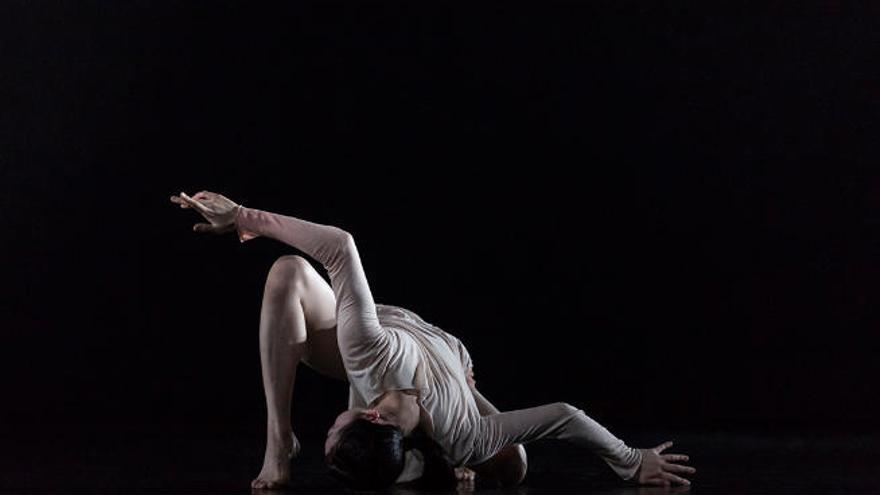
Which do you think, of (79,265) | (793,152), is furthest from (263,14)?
(793,152)

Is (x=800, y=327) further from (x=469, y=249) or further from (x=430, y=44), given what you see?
(x=430, y=44)

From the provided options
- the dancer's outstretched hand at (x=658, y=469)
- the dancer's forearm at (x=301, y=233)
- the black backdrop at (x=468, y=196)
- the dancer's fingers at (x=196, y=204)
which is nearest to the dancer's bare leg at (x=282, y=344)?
the dancer's forearm at (x=301, y=233)

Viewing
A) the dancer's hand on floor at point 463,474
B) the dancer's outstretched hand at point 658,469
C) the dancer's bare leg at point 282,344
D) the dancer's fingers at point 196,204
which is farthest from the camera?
the dancer's hand on floor at point 463,474

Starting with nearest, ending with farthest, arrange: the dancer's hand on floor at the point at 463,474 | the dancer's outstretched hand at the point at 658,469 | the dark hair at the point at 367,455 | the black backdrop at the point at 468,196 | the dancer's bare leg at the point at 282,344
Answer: the dark hair at the point at 367,455 < the dancer's bare leg at the point at 282,344 < the dancer's outstretched hand at the point at 658,469 < the dancer's hand on floor at the point at 463,474 < the black backdrop at the point at 468,196

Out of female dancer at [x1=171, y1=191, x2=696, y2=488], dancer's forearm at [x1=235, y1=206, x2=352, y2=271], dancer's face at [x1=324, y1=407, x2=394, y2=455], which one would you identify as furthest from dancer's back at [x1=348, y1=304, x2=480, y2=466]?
dancer's forearm at [x1=235, y1=206, x2=352, y2=271]

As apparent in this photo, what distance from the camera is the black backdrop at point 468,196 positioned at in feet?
17.4

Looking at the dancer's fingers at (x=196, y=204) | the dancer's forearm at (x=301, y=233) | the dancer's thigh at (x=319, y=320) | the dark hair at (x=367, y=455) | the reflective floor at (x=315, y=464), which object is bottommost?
the reflective floor at (x=315, y=464)

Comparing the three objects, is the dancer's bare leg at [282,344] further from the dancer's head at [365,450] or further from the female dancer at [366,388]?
the dancer's head at [365,450]

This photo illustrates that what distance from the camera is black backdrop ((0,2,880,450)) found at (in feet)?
17.4

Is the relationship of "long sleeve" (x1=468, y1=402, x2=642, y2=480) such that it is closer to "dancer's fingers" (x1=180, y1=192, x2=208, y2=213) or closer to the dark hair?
the dark hair

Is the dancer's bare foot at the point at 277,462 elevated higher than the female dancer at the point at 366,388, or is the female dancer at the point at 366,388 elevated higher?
the female dancer at the point at 366,388

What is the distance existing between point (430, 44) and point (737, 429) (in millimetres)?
2058

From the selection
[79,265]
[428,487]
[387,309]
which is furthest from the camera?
[79,265]

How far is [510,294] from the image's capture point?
5.39 m
